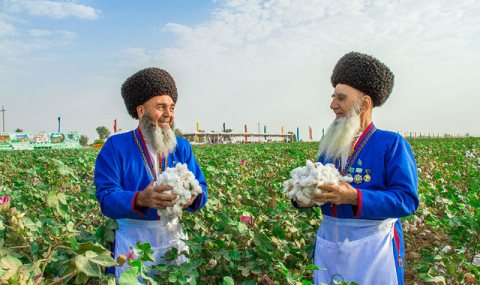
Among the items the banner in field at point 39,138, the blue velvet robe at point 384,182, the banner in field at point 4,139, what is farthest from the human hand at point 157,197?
the banner in field at point 39,138

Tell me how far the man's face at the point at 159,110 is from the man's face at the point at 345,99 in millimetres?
971

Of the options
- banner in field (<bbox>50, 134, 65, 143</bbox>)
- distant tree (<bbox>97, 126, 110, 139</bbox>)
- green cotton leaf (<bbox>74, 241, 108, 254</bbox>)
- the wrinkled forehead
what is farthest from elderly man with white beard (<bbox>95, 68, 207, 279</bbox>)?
distant tree (<bbox>97, 126, 110, 139</bbox>)

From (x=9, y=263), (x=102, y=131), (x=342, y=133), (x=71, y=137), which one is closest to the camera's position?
(x=9, y=263)

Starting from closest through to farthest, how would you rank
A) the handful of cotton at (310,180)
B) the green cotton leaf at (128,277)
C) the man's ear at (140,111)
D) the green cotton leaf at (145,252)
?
the green cotton leaf at (128,277)
the green cotton leaf at (145,252)
the handful of cotton at (310,180)
the man's ear at (140,111)

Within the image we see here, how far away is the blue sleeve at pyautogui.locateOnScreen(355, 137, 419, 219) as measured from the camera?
1.27 metres

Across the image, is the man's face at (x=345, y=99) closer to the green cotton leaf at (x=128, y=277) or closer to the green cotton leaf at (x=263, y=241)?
the green cotton leaf at (x=263, y=241)

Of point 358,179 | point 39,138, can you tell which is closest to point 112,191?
point 358,179

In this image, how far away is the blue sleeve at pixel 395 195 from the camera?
4.17ft

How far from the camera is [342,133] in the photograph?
1595 mm

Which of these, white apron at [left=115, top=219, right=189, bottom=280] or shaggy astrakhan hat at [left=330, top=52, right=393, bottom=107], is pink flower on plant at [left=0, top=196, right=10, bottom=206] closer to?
white apron at [left=115, top=219, right=189, bottom=280]

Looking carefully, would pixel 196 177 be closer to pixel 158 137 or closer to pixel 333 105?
pixel 158 137

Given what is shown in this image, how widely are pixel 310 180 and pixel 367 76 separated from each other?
74 centimetres

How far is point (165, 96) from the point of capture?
185cm

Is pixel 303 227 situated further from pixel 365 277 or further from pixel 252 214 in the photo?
pixel 365 277
